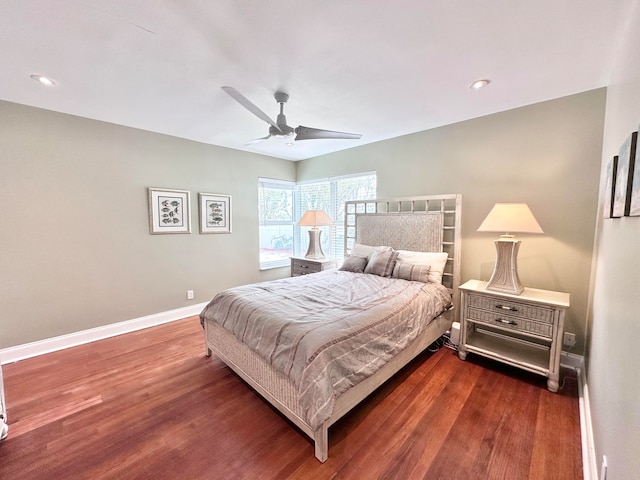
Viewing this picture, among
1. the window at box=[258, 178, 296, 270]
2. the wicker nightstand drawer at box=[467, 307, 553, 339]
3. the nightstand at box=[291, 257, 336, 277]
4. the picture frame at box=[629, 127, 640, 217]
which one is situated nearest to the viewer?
the picture frame at box=[629, 127, 640, 217]

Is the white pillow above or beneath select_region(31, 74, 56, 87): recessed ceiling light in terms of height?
beneath

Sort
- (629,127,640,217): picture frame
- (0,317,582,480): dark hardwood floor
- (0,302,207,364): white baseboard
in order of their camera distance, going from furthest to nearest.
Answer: (0,302,207,364): white baseboard < (0,317,582,480): dark hardwood floor < (629,127,640,217): picture frame

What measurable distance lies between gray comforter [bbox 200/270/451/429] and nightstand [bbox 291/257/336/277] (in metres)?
1.20

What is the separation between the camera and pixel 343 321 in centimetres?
186

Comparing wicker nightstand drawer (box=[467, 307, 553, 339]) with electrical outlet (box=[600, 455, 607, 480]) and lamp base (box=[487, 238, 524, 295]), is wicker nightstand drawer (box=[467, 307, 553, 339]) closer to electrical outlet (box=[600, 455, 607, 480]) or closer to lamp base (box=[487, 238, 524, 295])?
lamp base (box=[487, 238, 524, 295])

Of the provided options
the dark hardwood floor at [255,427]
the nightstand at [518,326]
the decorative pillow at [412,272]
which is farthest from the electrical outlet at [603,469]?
the decorative pillow at [412,272]

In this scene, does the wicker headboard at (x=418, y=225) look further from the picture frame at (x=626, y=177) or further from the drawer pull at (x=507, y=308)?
the picture frame at (x=626, y=177)

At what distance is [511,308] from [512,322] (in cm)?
13

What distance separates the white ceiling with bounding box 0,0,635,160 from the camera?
4.70 ft

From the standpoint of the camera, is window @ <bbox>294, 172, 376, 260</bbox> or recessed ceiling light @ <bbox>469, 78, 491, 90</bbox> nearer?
recessed ceiling light @ <bbox>469, 78, 491, 90</bbox>

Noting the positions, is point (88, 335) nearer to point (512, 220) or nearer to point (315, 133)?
point (315, 133)

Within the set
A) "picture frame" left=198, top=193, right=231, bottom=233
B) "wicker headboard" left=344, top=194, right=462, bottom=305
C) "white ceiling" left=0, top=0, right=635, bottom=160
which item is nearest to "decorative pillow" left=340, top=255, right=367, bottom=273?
"wicker headboard" left=344, top=194, right=462, bottom=305

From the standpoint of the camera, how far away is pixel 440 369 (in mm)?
2482

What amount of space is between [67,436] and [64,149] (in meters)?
2.70
